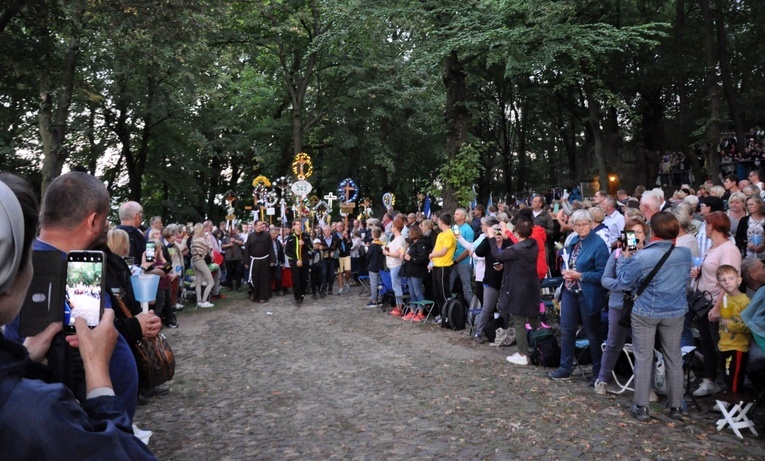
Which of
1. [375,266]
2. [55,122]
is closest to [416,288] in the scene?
[375,266]

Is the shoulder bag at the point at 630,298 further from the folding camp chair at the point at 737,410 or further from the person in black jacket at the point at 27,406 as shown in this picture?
the person in black jacket at the point at 27,406

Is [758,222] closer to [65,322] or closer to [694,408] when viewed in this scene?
[694,408]

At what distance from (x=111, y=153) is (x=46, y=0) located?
17.7m

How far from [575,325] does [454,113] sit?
38.0 ft

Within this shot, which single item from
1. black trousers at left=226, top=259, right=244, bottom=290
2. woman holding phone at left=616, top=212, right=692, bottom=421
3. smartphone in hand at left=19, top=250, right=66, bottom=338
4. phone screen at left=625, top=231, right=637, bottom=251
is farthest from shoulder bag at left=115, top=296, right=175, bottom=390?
black trousers at left=226, top=259, right=244, bottom=290

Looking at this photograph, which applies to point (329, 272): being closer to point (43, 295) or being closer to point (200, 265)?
point (200, 265)

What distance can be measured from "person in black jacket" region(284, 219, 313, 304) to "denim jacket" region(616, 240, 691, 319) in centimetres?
1079

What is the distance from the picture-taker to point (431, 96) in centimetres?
2906

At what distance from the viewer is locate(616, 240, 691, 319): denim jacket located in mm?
5832

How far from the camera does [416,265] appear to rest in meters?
12.1

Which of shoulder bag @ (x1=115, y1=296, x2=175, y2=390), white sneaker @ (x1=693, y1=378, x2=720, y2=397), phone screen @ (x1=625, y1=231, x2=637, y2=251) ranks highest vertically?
phone screen @ (x1=625, y1=231, x2=637, y2=251)

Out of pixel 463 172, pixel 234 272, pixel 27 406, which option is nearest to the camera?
pixel 27 406

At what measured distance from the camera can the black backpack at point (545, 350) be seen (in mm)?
8062

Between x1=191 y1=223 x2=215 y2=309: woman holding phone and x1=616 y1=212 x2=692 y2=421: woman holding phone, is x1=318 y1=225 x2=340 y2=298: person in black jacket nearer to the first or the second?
x1=191 y1=223 x2=215 y2=309: woman holding phone
